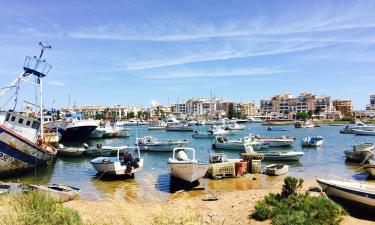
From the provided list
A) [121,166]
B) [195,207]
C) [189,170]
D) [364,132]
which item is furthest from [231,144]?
[364,132]

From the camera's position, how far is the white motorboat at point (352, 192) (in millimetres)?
14977

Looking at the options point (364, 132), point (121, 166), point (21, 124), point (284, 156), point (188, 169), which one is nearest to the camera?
point (188, 169)

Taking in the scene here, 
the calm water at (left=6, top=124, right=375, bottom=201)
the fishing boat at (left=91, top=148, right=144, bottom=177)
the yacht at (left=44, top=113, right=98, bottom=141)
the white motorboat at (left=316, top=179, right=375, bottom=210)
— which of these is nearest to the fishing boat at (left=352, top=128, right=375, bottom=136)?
the calm water at (left=6, top=124, right=375, bottom=201)

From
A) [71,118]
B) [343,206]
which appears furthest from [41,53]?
[71,118]

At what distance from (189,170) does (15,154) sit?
14.1 metres

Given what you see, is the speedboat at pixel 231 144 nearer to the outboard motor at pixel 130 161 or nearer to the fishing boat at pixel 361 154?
the fishing boat at pixel 361 154

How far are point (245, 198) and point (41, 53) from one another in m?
24.9

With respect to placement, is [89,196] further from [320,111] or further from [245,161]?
[320,111]

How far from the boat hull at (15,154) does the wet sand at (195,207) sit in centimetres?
1077

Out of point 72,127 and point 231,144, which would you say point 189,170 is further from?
point 72,127

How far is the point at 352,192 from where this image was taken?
50.7 ft

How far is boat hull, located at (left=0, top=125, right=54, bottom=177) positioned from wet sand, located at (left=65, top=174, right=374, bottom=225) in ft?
35.3

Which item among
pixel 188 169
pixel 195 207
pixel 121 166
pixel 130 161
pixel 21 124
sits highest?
pixel 21 124

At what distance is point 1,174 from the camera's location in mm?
27234
